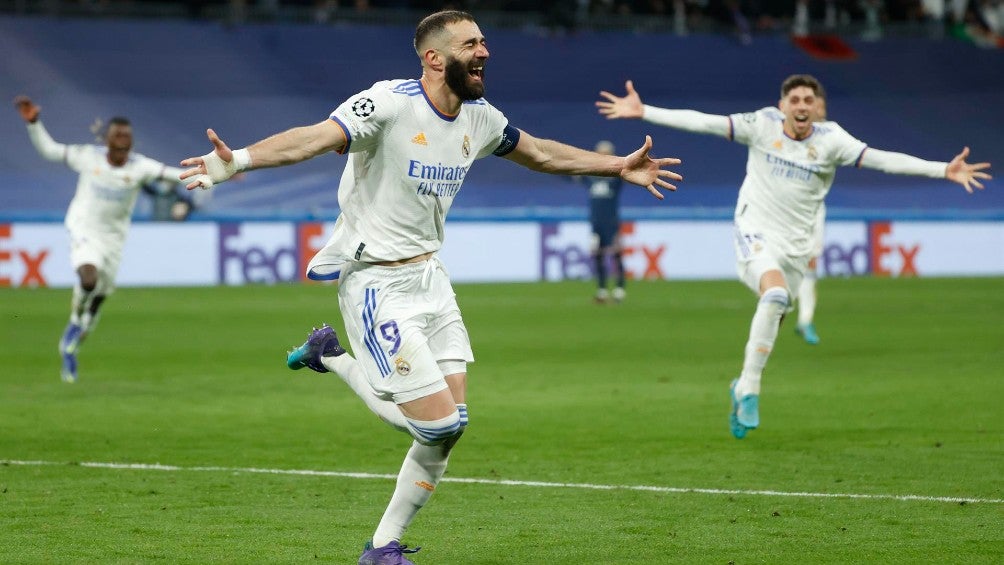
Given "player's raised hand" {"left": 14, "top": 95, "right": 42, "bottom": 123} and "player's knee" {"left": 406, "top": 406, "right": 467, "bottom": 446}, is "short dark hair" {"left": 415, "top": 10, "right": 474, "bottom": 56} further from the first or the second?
"player's raised hand" {"left": 14, "top": 95, "right": 42, "bottom": 123}

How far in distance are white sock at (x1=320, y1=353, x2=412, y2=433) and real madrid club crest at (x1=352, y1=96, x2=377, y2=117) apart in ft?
3.95

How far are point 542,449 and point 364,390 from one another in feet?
9.66

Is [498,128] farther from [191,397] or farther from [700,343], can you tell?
[700,343]

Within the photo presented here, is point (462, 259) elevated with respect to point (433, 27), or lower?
lower

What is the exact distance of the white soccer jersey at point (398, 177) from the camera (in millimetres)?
6730

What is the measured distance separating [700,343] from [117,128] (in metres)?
6.98

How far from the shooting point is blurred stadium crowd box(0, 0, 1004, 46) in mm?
36875

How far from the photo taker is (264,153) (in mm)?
6156

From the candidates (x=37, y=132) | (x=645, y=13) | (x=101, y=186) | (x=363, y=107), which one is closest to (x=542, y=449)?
(x=363, y=107)

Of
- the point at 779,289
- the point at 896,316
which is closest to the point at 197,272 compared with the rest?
the point at 896,316

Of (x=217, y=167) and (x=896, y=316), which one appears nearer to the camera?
(x=217, y=167)

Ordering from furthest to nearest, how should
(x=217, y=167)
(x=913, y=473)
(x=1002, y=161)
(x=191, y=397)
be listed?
1. (x=1002, y=161)
2. (x=191, y=397)
3. (x=913, y=473)
4. (x=217, y=167)

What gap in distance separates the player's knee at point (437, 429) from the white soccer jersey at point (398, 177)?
2.40ft

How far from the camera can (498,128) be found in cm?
714
